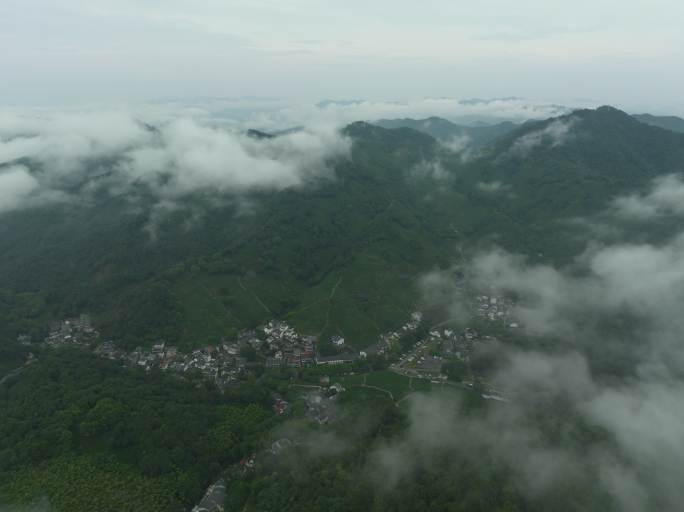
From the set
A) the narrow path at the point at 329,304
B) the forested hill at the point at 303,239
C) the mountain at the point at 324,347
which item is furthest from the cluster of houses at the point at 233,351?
the narrow path at the point at 329,304

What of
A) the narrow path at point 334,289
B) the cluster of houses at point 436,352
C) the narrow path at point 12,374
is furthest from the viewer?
the narrow path at point 334,289

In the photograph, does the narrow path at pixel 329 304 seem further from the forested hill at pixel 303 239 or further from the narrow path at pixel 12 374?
the narrow path at pixel 12 374

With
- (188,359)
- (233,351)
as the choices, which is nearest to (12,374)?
(188,359)

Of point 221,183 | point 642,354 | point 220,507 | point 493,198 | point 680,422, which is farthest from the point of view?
point 493,198

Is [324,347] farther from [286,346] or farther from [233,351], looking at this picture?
[233,351]

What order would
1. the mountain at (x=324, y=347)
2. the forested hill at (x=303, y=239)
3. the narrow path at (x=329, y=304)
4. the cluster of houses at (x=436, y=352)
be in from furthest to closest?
the forested hill at (x=303, y=239)
the narrow path at (x=329, y=304)
the cluster of houses at (x=436, y=352)
the mountain at (x=324, y=347)

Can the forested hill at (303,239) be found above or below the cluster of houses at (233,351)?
above

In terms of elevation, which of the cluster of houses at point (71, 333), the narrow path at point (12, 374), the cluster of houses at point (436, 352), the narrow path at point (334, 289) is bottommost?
the cluster of houses at point (71, 333)

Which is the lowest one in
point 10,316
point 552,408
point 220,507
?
point 10,316

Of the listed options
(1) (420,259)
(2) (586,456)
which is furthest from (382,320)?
(2) (586,456)

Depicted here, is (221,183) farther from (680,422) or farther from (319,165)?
(680,422)
